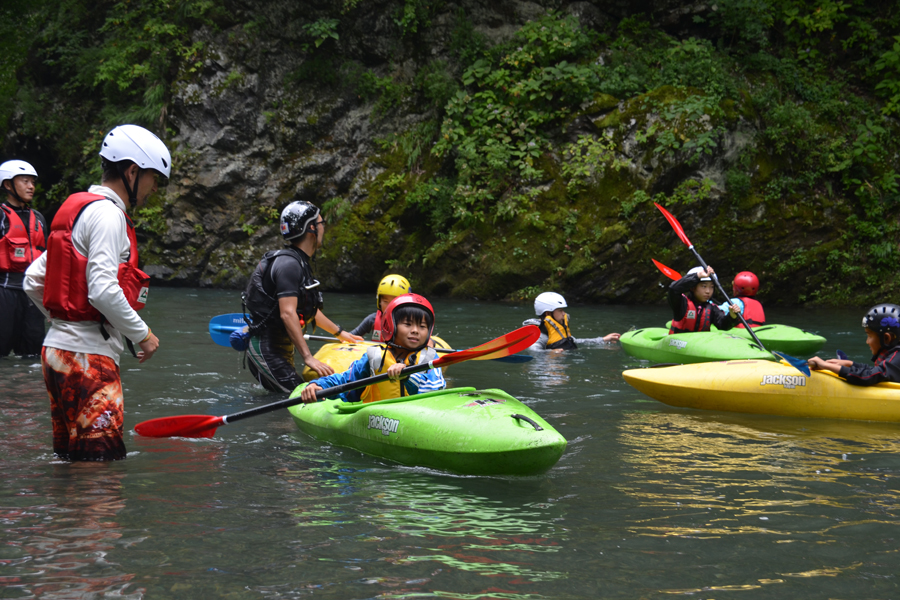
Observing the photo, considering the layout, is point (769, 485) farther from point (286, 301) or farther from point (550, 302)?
point (550, 302)

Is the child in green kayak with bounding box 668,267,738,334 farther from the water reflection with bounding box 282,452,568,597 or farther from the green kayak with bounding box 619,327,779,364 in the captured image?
the water reflection with bounding box 282,452,568,597

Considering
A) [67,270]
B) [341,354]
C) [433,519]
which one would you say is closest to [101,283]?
[67,270]

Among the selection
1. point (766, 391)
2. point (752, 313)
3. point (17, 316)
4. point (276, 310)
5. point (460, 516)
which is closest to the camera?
point (460, 516)

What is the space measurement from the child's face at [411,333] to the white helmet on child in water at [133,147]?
1548 mm

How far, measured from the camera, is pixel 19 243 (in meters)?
6.63

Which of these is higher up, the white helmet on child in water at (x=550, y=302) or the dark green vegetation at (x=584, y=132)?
the dark green vegetation at (x=584, y=132)

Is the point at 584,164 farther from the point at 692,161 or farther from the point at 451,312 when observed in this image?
the point at 451,312

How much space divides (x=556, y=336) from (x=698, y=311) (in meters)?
1.51

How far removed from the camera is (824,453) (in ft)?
14.0

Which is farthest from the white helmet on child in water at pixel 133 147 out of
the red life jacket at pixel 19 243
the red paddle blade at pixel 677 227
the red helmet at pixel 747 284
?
the red helmet at pixel 747 284

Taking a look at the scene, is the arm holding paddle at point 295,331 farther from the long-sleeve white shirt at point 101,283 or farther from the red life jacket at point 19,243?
the red life jacket at point 19,243

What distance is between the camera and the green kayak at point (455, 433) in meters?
3.41

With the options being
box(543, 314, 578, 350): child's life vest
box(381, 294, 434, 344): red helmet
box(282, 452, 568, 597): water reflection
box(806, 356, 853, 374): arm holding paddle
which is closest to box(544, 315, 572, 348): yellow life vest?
box(543, 314, 578, 350): child's life vest

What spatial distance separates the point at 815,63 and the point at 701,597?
1447 centimetres
